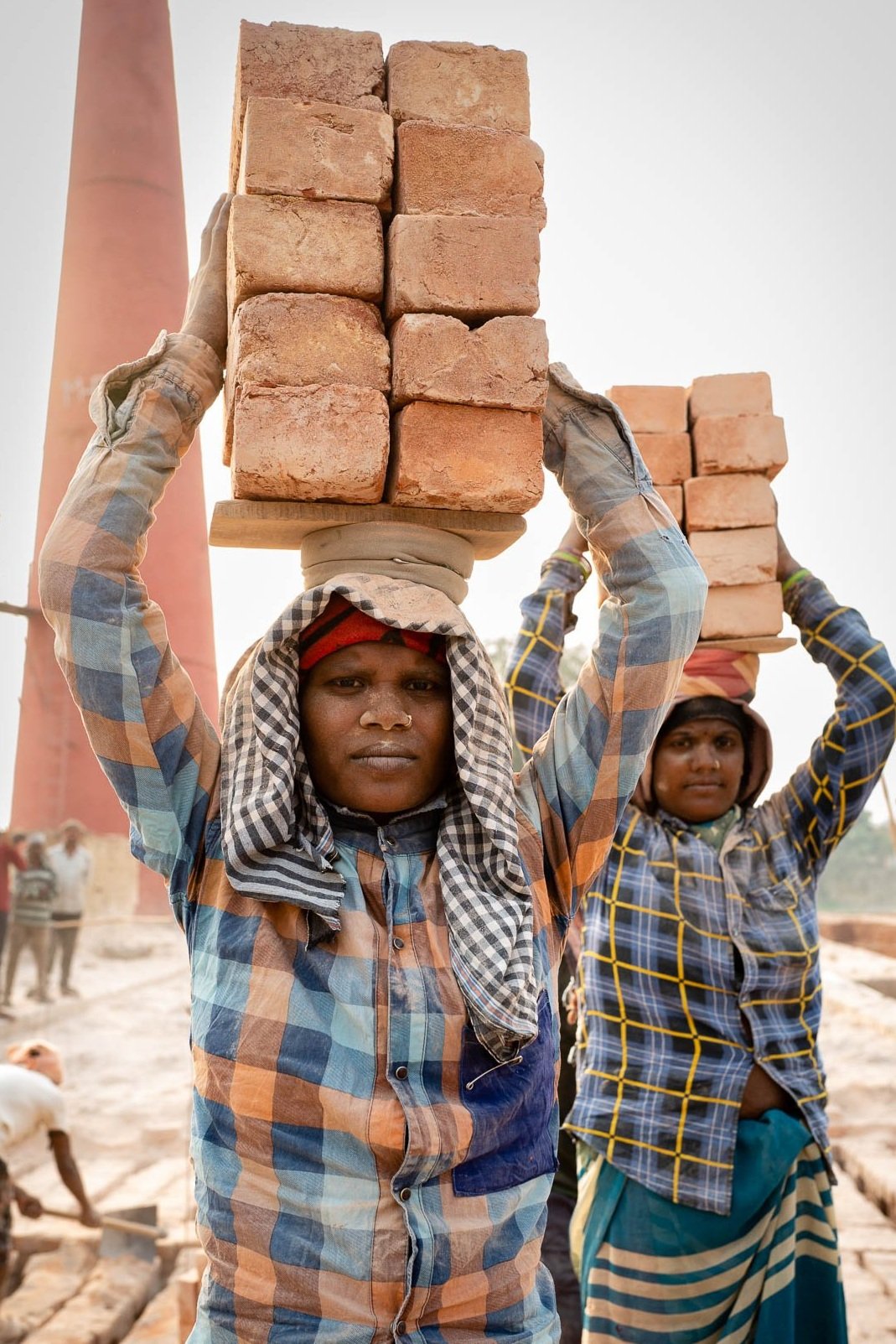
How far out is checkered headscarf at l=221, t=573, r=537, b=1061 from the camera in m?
1.57

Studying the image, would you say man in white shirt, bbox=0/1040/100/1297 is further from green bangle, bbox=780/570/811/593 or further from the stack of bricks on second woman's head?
the stack of bricks on second woman's head

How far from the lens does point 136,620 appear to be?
5.34 feet

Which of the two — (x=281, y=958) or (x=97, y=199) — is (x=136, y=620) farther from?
(x=97, y=199)

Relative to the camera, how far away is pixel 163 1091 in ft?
28.1

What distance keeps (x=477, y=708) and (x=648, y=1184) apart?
1.57 meters

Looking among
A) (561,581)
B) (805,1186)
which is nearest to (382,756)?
(561,581)

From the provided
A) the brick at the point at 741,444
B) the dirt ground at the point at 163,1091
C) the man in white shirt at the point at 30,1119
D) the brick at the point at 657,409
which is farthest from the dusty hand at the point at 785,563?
the man in white shirt at the point at 30,1119

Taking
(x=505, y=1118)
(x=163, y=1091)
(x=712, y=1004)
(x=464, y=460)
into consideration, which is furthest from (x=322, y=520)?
(x=163, y=1091)

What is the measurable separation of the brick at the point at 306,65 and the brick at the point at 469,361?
0.40 metres

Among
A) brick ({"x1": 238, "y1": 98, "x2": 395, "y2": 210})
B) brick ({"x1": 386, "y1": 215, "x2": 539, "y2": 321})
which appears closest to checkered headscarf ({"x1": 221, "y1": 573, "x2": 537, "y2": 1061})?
brick ({"x1": 386, "y1": 215, "x2": 539, "y2": 321})

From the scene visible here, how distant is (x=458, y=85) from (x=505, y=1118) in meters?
1.65

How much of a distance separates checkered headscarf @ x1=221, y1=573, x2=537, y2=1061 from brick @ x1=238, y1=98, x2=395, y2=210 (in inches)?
24.8

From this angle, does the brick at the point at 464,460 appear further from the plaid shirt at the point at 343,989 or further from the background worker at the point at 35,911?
the background worker at the point at 35,911

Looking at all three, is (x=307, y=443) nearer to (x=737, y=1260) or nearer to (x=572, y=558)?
(x=572, y=558)
